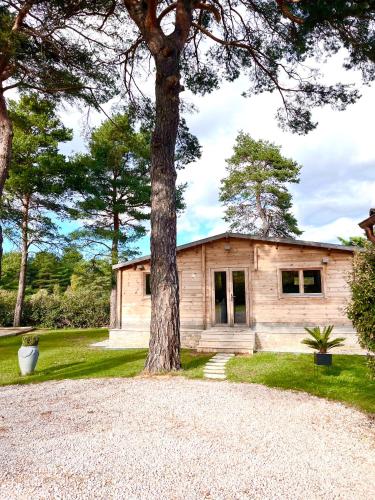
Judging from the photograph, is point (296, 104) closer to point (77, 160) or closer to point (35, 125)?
point (77, 160)

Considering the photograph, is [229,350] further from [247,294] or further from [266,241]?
[266,241]

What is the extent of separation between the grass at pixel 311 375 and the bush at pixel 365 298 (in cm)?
113

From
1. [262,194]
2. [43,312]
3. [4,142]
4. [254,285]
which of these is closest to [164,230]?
[254,285]

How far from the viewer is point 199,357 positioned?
9734 mm

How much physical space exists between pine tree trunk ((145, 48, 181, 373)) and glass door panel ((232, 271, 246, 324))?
4401mm

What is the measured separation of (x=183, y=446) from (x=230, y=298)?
8.18 m

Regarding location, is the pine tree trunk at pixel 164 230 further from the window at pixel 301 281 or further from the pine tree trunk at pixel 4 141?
the pine tree trunk at pixel 4 141

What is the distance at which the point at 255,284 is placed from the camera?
456 inches

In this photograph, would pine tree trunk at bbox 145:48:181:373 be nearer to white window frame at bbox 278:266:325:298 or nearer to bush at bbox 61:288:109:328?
white window frame at bbox 278:266:325:298

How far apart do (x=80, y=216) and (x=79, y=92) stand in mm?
8524

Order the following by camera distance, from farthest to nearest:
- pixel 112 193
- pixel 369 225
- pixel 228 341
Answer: pixel 112 193
pixel 228 341
pixel 369 225

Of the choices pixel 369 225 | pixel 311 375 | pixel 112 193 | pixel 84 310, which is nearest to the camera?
pixel 369 225

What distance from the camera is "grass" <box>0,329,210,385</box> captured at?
7.77 meters

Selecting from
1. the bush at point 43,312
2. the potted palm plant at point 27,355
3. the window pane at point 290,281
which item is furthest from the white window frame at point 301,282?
the bush at point 43,312
